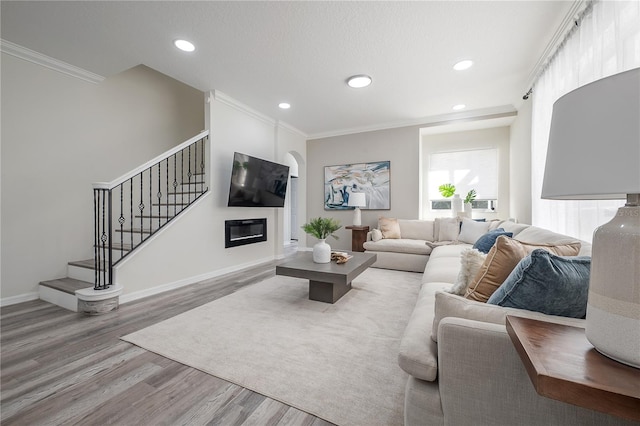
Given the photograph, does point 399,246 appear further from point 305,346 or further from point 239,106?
point 239,106

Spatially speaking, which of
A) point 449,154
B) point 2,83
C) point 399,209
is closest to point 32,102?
point 2,83

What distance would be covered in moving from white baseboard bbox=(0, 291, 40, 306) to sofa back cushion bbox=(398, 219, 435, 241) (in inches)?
204

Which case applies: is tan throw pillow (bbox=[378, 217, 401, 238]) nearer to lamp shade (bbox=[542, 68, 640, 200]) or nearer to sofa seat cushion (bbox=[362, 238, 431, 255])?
sofa seat cushion (bbox=[362, 238, 431, 255])

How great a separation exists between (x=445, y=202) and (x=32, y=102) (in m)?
6.49

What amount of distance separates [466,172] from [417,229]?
A: 170 centimetres

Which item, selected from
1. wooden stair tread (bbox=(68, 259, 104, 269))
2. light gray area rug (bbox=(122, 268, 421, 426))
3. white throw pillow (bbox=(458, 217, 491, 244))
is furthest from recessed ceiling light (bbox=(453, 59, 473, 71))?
wooden stair tread (bbox=(68, 259, 104, 269))

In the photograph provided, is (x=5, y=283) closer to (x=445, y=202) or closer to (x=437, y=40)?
(x=437, y=40)

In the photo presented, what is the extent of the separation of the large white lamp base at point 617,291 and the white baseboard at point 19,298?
14.9ft

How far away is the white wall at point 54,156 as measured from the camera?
2768mm

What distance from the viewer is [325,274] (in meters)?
2.54

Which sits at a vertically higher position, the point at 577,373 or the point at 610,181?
the point at 610,181

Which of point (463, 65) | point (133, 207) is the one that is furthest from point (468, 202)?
point (133, 207)

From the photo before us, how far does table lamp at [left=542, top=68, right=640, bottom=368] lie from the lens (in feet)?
1.90

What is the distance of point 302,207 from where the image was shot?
621 cm
